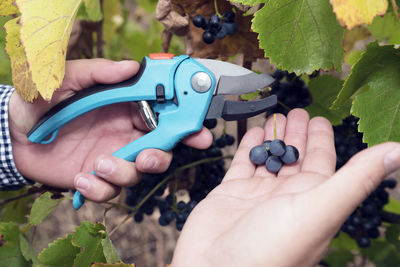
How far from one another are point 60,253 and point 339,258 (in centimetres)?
122

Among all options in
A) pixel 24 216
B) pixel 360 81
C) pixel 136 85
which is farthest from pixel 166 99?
pixel 24 216

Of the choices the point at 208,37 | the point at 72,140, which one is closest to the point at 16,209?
the point at 72,140

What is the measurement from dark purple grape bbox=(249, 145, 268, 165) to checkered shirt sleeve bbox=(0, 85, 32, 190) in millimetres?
724

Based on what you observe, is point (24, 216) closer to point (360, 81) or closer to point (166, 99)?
point (166, 99)

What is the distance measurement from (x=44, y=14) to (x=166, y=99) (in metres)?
0.35

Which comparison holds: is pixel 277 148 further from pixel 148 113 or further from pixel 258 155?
pixel 148 113

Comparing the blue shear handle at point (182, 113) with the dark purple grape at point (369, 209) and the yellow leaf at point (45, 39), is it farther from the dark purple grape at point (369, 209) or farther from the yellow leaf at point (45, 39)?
the dark purple grape at point (369, 209)

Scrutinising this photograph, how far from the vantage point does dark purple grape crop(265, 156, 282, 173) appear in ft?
3.12

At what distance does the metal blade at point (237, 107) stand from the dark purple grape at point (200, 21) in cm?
22

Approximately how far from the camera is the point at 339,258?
175 centimetres

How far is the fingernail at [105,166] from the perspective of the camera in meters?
1.01

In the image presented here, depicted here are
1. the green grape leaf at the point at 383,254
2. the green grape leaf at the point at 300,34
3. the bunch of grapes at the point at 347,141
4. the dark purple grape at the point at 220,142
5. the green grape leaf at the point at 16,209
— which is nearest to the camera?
the green grape leaf at the point at 300,34

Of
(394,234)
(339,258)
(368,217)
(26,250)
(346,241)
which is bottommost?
(339,258)

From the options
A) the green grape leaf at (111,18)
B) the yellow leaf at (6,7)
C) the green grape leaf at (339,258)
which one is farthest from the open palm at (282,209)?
the green grape leaf at (111,18)
